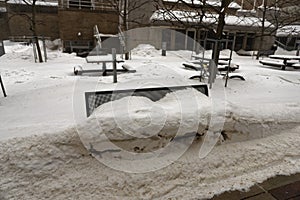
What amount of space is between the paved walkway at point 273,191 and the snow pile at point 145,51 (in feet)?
40.8

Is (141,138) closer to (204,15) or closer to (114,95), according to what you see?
(114,95)

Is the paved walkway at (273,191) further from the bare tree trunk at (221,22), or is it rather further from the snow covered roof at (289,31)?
the snow covered roof at (289,31)

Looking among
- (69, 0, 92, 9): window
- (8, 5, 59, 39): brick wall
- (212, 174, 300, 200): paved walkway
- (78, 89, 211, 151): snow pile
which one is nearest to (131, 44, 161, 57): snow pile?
(69, 0, 92, 9): window

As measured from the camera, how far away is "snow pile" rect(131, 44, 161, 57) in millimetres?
14492

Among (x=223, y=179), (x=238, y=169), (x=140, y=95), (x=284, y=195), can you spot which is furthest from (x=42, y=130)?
(x=284, y=195)

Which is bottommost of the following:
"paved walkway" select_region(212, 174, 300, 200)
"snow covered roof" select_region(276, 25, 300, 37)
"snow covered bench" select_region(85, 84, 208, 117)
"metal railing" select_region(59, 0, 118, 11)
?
"paved walkway" select_region(212, 174, 300, 200)

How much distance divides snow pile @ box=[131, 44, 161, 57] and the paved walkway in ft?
40.8

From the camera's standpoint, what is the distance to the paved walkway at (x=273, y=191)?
Answer: 229 cm

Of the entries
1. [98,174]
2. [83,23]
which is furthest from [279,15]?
[98,174]

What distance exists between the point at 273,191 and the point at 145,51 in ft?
44.5

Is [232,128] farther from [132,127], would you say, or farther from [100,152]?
[100,152]

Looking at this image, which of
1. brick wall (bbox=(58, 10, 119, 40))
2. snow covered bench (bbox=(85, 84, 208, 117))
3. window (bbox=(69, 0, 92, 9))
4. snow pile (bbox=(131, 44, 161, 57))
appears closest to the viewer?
snow covered bench (bbox=(85, 84, 208, 117))

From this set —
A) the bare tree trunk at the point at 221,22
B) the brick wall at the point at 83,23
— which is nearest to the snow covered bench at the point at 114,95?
the bare tree trunk at the point at 221,22

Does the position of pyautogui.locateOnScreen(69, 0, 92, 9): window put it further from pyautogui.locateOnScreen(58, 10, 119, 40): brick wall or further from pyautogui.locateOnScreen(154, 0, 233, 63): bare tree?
pyautogui.locateOnScreen(154, 0, 233, 63): bare tree
